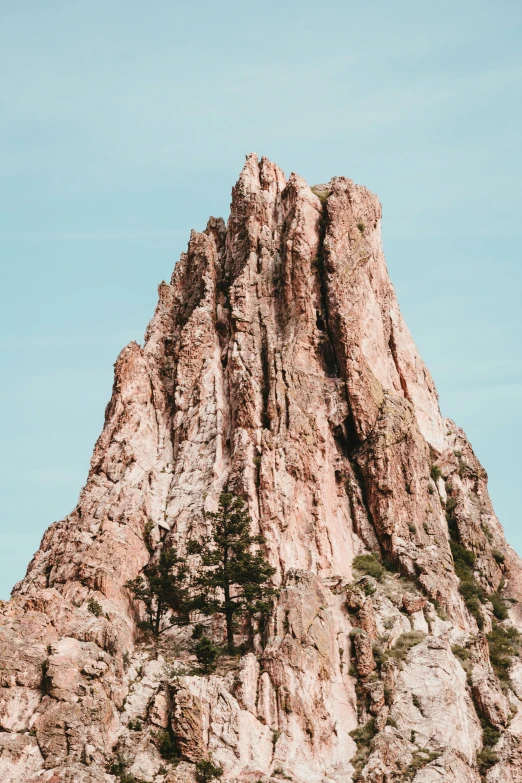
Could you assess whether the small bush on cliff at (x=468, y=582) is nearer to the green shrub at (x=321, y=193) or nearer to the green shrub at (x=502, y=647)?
the green shrub at (x=502, y=647)

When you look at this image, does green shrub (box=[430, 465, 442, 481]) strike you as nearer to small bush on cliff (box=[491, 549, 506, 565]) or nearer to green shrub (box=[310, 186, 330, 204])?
small bush on cliff (box=[491, 549, 506, 565])

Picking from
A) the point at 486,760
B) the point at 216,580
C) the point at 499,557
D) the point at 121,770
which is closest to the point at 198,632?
the point at 216,580

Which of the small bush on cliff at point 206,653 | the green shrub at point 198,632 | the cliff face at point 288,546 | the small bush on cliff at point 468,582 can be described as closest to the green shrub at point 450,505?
the cliff face at point 288,546

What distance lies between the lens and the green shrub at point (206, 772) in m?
62.7

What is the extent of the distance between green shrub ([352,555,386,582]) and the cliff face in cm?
18

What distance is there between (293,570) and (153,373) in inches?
882

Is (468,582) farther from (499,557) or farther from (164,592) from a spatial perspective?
(164,592)

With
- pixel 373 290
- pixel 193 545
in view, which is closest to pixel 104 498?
pixel 193 545

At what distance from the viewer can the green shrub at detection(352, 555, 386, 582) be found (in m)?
80.8

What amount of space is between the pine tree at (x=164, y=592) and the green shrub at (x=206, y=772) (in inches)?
542

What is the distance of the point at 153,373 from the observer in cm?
9200

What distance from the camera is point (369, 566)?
8150cm

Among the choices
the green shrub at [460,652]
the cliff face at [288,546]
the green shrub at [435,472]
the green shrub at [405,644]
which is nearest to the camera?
the cliff face at [288,546]

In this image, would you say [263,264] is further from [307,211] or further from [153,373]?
[153,373]
